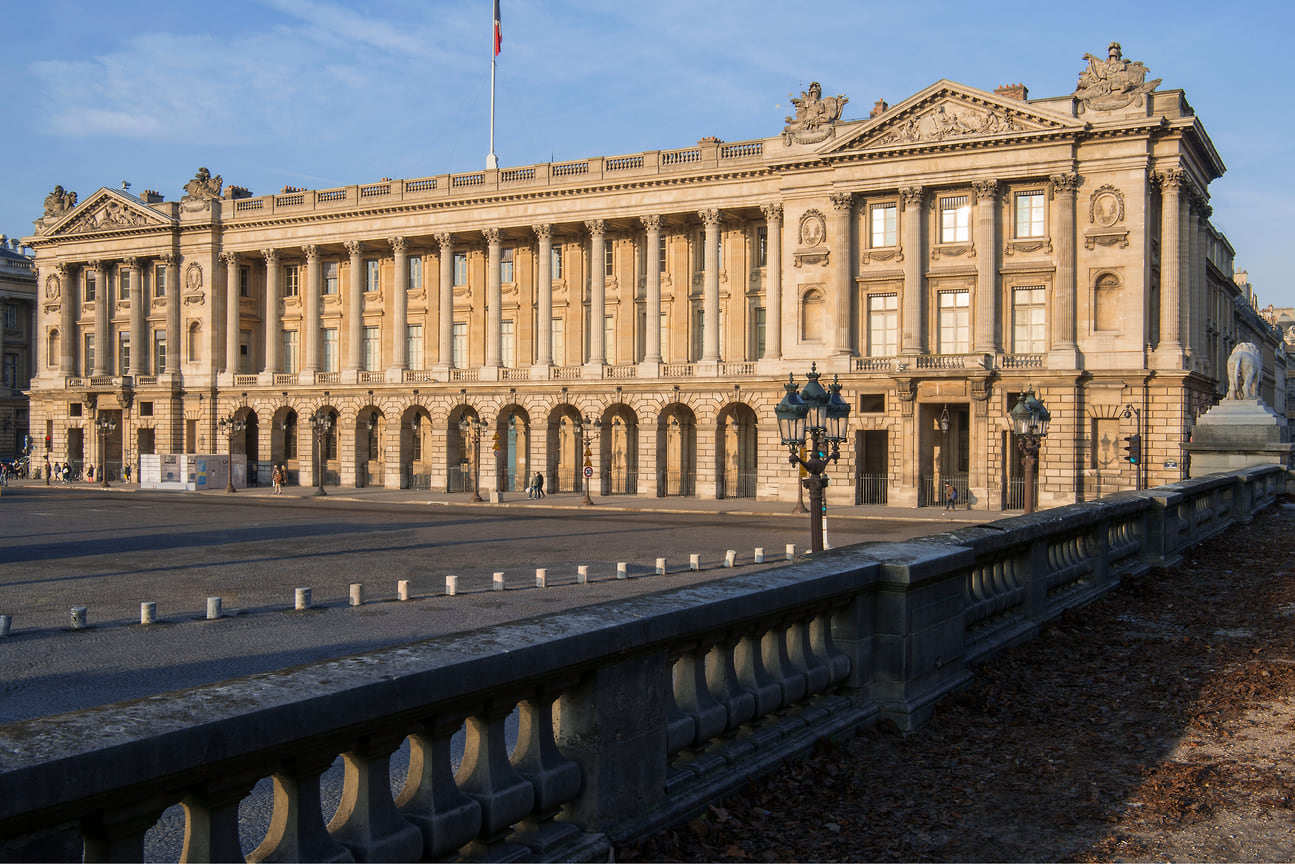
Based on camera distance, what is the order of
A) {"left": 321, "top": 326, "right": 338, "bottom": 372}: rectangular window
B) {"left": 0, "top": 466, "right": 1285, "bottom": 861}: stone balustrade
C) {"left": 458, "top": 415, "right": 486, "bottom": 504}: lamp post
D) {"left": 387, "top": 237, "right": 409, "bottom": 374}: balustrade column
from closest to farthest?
{"left": 0, "top": 466, "right": 1285, "bottom": 861}: stone balustrade < {"left": 458, "top": 415, "right": 486, "bottom": 504}: lamp post < {"left": 387, "top": 237, "right": 409, "bottom": 374}: balustrade column < {"left": 321, "top": 326, "right": 338, "bottom": 372}: rectangular window

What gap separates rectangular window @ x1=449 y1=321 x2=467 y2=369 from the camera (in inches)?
2657

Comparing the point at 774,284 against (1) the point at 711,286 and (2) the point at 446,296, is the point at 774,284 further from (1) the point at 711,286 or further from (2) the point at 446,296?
(2) the point at 446,296

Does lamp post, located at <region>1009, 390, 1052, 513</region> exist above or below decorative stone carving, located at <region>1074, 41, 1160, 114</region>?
below

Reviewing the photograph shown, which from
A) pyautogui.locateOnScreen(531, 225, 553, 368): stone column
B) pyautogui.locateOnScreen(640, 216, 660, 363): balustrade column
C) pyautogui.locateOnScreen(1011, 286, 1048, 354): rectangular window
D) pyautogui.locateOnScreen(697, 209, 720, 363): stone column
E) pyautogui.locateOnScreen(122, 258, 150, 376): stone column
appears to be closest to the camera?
pyautogui.locateOnScreen(1011, 286, 1048, 354): rectangular window

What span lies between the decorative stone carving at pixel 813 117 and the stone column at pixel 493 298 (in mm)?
18198

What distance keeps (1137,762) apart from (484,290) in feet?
205

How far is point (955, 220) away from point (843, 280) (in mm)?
5871

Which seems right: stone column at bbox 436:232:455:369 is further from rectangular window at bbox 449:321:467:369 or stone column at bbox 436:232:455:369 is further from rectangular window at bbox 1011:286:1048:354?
rectangular window at bbox 1011:286:1048:354

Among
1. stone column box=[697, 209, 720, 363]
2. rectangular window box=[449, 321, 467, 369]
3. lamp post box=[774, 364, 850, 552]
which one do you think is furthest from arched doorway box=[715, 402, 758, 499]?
→ lamp post box=[774, 364, 850, 552]

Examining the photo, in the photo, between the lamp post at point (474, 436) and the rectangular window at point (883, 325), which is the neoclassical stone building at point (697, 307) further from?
the lamp post at point (474, 436)

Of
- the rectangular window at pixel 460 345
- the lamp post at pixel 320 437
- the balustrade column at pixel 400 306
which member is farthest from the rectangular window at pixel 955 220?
the lamp post at pixel 320 437

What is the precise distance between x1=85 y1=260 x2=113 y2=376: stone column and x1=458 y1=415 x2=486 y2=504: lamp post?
94.6 feet

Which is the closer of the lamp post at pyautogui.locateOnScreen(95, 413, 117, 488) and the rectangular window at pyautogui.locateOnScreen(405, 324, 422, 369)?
the rectangular window at pyautogui.locateOnScreen(405, 324, 422, 369)

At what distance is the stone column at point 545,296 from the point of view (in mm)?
61156
